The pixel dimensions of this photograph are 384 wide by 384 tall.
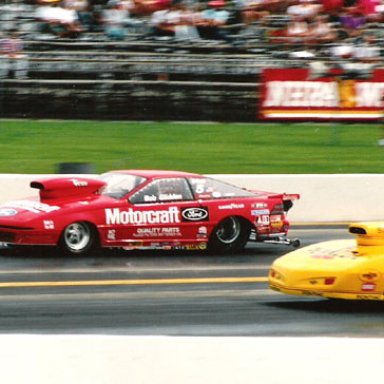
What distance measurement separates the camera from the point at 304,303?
35.3 feet

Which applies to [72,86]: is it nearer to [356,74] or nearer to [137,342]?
[356,74]

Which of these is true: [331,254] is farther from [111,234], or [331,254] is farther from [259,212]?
[259,212]

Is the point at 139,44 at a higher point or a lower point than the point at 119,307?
higher

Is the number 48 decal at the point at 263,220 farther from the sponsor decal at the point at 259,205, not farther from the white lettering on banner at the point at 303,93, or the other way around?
the white lettering on banner at the point at 303,93

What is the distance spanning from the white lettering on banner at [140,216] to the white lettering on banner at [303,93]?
752cm

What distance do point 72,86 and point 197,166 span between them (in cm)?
386

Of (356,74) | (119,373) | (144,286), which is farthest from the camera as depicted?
(356,74)

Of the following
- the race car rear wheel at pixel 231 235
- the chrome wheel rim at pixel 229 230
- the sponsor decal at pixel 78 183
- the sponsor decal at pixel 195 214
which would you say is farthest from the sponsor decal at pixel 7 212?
the chrome wheel rim at pixel 229 230

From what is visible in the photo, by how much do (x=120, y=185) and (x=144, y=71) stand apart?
8220mm

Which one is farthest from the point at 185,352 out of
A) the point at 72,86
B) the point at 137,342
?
the point at 72,86

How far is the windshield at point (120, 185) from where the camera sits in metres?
14.3

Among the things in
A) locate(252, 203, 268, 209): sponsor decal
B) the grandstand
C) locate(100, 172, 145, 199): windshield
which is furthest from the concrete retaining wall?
the grandstand

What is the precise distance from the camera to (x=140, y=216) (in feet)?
46.7

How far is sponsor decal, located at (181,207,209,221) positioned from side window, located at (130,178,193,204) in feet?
0.50
